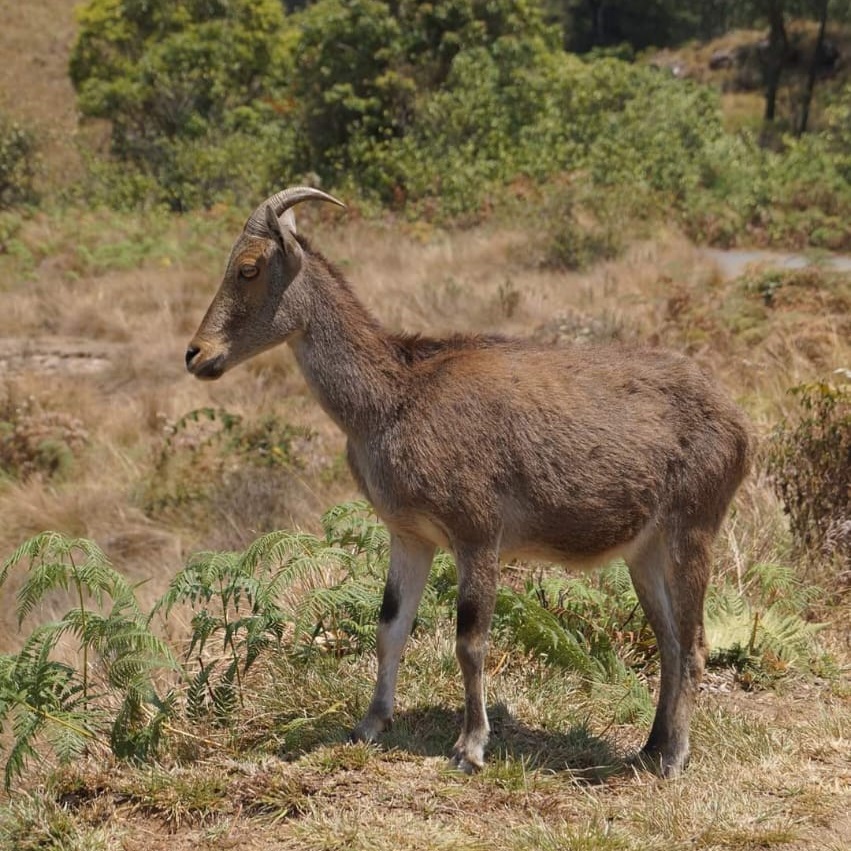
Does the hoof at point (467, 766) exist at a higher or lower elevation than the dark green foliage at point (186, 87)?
A: lower

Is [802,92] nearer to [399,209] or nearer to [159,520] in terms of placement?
[399,209]

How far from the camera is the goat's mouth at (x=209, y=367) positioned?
17.4 feet

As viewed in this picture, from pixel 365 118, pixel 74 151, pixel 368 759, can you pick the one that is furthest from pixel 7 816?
pixel 74 151

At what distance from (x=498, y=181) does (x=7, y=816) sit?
19044mm

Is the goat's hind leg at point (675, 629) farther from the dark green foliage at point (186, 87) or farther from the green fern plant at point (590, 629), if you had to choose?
the dark green foliage at point (186, 87)

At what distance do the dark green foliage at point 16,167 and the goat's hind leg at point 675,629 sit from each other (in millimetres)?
25279

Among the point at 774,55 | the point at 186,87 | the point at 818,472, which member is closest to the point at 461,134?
the point at 186,87

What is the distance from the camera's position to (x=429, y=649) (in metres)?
6.34

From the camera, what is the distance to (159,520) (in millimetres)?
11164

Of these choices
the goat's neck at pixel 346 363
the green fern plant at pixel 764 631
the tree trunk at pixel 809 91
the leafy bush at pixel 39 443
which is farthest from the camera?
the tree trunk at pixel 809 91

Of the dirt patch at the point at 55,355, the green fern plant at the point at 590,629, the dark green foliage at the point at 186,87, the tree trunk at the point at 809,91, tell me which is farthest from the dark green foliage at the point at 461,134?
the tree trunk at the point at 809,91

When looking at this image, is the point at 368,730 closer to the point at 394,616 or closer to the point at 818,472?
the point at 394,616

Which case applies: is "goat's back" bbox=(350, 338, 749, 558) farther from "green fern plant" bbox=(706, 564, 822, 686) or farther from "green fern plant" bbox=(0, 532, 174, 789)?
"green fern plant" bbox=(706, 564, 822, 686)

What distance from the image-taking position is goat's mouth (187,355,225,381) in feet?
17.4
